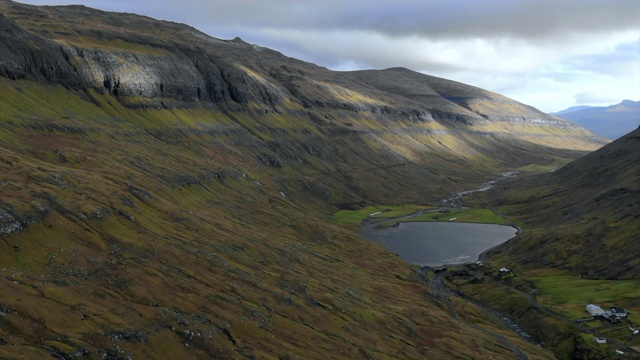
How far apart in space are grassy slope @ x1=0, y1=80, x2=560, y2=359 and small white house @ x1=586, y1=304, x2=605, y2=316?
3789cm

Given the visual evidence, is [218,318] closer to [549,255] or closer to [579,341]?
[579,341]

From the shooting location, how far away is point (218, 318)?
7775cm

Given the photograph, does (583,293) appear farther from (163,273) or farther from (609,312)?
(163,273)

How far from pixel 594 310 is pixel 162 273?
4480 inches

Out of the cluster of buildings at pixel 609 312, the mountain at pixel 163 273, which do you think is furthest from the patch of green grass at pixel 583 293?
the mountain at pixel 163 273

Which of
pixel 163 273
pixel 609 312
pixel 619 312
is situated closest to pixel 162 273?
pixel 163 273

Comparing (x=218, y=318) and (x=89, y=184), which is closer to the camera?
(x=218, y=318)

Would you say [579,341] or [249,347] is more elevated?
[249,347]

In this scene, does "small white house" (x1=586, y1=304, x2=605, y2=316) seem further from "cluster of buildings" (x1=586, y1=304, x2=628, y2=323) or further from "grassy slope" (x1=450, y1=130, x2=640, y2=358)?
"grassy slope" (x1=450, y1=130, x2=640, y2=358)

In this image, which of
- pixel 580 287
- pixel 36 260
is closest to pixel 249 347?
pixel 36 260

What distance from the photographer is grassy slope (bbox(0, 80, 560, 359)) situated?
2425 inches

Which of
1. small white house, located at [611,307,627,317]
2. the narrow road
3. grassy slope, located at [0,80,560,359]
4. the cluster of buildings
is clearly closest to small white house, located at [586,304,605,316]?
the cluster of buildings

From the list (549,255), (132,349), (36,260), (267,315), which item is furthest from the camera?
(549,255)

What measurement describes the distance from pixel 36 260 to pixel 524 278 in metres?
152
